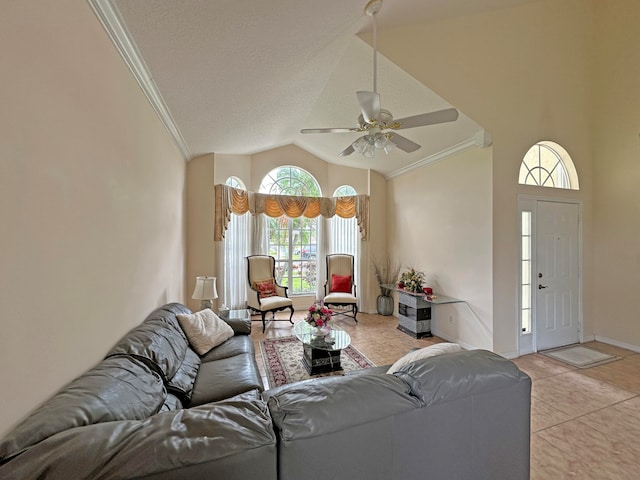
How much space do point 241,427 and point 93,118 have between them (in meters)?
1.71

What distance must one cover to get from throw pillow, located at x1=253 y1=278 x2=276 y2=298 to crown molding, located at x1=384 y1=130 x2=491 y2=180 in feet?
10.5

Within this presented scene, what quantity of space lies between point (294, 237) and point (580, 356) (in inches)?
187

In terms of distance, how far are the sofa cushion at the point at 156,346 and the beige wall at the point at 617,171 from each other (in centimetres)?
552

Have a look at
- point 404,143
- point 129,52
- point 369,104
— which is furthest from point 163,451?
point 404,143

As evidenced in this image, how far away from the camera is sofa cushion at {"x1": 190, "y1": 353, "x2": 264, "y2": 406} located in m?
1.88

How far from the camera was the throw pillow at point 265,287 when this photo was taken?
191 inches

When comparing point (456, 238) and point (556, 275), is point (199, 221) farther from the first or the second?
point (556, 275)

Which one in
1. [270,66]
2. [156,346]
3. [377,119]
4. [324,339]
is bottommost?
[324,339]

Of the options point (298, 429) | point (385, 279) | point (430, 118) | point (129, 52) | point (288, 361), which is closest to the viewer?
point (298, 429)

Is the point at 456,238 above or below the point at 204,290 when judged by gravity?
above

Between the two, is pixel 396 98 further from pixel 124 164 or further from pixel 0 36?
pixel 0 36

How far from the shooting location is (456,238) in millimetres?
3898

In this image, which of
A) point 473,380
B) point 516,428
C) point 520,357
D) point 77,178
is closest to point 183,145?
point 77,178

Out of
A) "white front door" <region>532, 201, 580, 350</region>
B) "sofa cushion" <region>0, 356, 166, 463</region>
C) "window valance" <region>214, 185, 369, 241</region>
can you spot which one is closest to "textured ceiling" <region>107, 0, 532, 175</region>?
"window valance" <region>214, 185, 369, 241</region>
